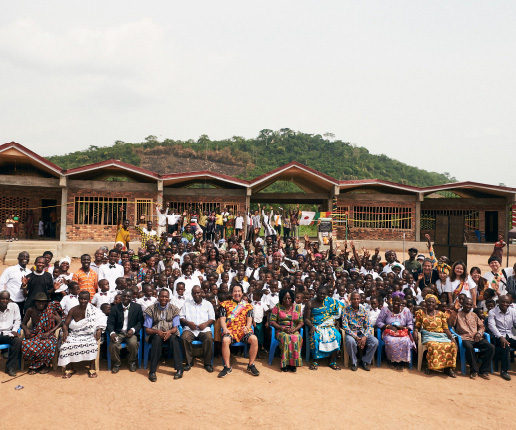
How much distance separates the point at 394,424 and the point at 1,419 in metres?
4.08

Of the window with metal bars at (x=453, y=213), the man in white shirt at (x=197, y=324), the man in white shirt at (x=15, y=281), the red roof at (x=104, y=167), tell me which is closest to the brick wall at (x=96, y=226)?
the red roof at (x=104, y=167)

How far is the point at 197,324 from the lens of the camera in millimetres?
6121

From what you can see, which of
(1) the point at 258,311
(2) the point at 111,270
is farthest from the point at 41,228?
(1) the point at 258,311

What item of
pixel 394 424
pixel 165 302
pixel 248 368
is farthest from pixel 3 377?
pixel 394 424

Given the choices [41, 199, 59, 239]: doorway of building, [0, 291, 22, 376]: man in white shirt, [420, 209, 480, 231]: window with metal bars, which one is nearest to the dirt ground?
[0, 291, 22, 376]: man in white shirt

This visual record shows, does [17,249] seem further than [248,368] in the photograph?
Yes

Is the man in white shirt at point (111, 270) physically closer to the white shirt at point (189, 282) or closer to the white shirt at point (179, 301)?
A: the white shirt at point (189, 282)

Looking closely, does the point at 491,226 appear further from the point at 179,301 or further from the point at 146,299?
the point at 146,299

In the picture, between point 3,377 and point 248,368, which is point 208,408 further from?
point 3,377

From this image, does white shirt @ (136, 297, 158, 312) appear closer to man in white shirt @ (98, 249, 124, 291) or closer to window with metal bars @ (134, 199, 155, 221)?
man in white shirt @ (98, 249, 124, 291)

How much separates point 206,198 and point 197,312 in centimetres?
1150

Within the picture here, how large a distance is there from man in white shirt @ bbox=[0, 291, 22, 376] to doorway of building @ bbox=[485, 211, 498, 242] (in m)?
20.2

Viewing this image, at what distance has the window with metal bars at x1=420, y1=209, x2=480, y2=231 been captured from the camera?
20.1 m

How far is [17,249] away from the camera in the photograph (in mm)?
15016
